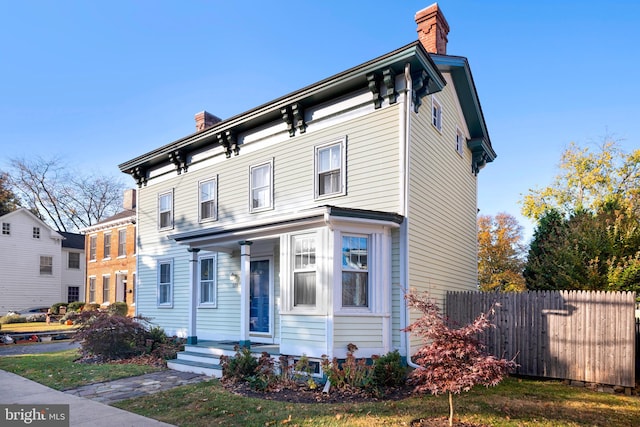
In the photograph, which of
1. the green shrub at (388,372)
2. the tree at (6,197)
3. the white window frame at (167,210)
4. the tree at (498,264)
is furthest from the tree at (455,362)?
the tree at (6,197)

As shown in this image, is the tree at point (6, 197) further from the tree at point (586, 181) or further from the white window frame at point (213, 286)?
the tree at point (586, 181)

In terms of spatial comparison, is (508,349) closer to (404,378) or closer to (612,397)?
(612,397)

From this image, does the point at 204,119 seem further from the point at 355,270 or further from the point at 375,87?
the point at 355,270

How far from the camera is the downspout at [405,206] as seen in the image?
30.5ft

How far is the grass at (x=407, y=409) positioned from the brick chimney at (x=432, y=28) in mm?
8852

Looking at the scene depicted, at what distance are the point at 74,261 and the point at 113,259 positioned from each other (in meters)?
13.2

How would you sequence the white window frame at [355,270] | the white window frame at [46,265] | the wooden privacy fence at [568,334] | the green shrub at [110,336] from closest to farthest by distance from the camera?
the wooden privacy fence at [568,334], the white window frame at [355,270], the green shrub at [110,336], the white window frame at [46,265]

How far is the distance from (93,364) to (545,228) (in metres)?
15.5

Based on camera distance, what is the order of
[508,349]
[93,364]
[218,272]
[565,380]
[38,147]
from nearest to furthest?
[565,380] < [508,349] < [93,364] < [218,272] < [38,147]

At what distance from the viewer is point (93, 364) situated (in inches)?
481

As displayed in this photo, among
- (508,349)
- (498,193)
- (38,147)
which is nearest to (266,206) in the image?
(508,349)

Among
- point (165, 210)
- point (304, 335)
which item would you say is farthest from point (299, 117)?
point (165, 210)

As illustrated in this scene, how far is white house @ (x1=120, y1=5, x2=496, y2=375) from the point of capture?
30.3 feet

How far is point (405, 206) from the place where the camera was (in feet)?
31.4
